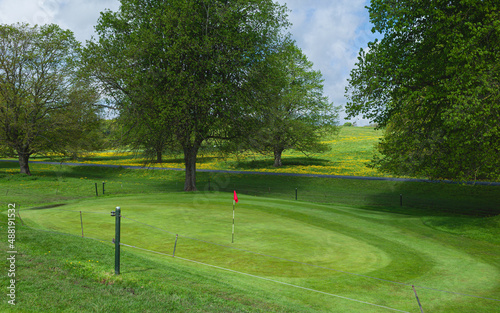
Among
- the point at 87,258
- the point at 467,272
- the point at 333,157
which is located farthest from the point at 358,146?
the point at 87,258

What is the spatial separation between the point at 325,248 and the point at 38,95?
140 feet

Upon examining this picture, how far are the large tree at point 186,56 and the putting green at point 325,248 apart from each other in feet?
32.8

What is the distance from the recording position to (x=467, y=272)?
1085cm

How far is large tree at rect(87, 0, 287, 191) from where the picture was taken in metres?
26.8

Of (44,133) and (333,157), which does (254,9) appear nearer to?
(44,133)

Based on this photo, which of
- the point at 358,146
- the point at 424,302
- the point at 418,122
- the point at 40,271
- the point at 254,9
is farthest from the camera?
the point at 358,146

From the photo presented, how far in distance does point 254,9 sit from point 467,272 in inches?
973

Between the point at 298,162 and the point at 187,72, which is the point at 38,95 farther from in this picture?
the point at 298,162

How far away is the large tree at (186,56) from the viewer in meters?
26.8

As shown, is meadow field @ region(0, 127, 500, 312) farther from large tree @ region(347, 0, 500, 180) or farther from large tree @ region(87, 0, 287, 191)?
large tree @ region(87, 0, 287, 191)

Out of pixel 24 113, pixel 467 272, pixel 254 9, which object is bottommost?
pixel 467 272

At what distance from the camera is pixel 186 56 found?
91.4ft

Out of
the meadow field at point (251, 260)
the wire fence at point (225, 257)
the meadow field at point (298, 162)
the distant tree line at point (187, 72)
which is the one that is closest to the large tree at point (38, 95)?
the meadow field at point (298, 162)

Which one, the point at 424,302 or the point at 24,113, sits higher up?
the point at 24,113
